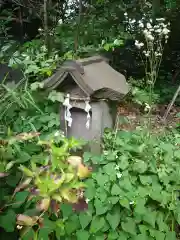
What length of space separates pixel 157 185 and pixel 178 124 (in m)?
1.22

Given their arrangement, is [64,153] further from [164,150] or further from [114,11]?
[114,11]

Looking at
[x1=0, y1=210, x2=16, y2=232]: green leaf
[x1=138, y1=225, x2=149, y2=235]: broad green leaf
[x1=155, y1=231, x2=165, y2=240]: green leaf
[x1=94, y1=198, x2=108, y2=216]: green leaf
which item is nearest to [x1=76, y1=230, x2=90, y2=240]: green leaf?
[x1=94, y1=198, x2=108, y2=216]: green leaf

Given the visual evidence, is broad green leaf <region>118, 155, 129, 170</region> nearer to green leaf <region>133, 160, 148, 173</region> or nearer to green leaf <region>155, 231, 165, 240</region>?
green leaf <region>133, 160, 148, 173</region>

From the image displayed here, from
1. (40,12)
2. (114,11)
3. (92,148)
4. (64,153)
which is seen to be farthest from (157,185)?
(114,11)

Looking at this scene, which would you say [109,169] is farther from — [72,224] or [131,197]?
[72,224]

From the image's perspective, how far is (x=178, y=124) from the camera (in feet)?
10.5

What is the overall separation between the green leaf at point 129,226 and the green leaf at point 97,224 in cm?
14

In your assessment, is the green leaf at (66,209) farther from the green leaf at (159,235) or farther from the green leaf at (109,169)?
the green leaf at (159,235)

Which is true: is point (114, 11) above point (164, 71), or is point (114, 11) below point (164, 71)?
above

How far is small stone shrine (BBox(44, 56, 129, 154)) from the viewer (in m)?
2.23

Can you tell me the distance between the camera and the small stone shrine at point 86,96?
223 centimetres

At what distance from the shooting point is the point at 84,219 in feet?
6.69

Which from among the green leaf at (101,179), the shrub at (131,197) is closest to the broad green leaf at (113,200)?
the shrub at (131,197)

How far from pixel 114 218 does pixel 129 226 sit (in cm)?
12
